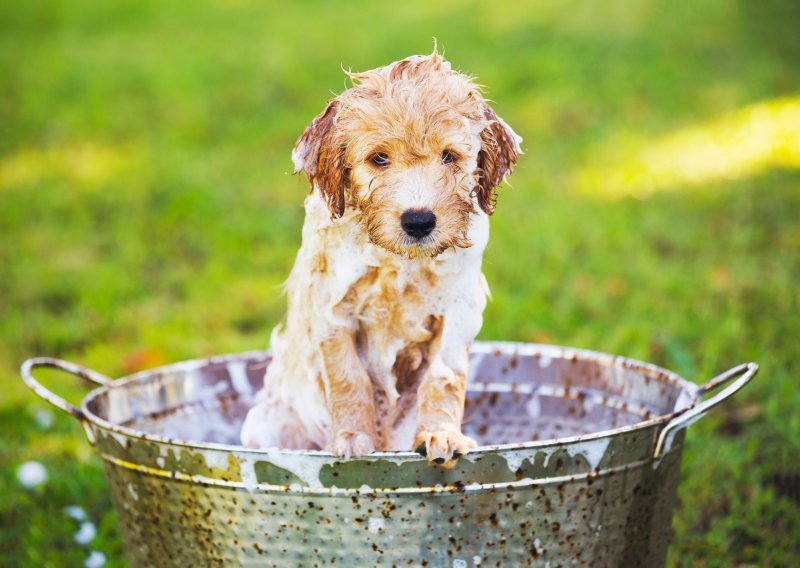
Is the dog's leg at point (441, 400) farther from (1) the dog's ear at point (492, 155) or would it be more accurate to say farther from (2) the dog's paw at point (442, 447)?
(1) the dog's ear at point (492, 155)

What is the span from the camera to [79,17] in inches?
381

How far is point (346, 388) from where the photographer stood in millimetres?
2256

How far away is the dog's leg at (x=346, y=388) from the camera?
2.23 metres

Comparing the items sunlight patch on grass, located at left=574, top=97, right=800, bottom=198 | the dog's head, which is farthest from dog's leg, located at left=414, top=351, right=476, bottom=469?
sunlight patch on grass, located at left=574, top=97, right=800, bottom=198

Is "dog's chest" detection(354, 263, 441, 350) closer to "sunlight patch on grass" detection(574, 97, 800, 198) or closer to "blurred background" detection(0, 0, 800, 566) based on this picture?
"blurred background" detection(0, 0, 800, 566)

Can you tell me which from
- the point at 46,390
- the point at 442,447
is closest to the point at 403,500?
the point at 442,447

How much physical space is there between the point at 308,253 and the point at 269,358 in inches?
34.1

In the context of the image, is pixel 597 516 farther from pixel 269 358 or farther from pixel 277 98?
pixel 277 98

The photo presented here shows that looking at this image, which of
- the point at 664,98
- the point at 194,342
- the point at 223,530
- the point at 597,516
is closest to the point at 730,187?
the point at 664,98

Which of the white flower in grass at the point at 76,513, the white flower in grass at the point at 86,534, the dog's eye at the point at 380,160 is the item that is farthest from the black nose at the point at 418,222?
Result: the white flower in grass at the point at 76,513

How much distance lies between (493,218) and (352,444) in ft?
12.0

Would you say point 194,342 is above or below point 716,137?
below

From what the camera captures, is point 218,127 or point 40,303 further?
point 218,127

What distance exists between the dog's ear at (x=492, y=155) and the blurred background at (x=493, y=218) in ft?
1.54
